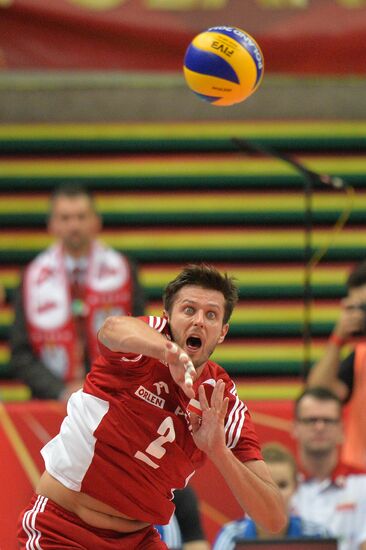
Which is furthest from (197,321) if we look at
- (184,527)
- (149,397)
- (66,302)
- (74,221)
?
(66,302)

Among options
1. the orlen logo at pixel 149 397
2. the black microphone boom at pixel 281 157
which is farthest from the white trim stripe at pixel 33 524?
the black microphone boom at pixel 281 157

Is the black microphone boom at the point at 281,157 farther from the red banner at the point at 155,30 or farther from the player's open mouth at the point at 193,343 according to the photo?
the player's open mouth at the point at 193,343

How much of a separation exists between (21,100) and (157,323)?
562 cm

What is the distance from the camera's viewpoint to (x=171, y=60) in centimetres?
793

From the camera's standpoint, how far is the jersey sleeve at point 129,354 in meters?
4.77

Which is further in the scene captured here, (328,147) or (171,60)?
(328,147)

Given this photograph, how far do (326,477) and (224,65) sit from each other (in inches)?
108

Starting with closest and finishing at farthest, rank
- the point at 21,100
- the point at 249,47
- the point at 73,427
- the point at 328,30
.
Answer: the point at 73,427
the point at 249,47
the point at 328,30
the point at 21,100

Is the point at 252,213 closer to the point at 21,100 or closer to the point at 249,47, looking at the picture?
the point at 21,100

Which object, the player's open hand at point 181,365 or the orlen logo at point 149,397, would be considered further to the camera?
the orlen logo at point 149,397

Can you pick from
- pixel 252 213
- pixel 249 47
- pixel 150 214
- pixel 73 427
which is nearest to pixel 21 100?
pixel 150 214

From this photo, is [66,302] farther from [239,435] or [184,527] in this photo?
[239,435]

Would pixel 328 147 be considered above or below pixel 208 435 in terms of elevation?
above

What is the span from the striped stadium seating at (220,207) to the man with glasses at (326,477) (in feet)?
9.37
